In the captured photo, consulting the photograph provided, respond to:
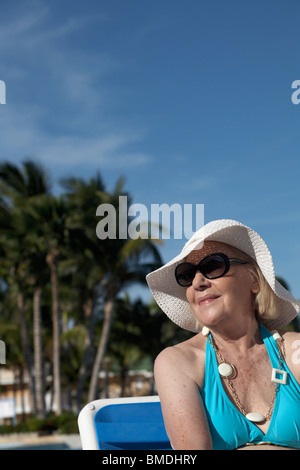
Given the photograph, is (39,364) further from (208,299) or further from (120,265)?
(208,299)

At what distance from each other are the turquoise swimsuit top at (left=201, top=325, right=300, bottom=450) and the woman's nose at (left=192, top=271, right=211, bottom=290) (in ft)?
0.93

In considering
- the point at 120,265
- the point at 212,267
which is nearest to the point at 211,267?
→ the point at 212,267

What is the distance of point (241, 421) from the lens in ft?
5.57

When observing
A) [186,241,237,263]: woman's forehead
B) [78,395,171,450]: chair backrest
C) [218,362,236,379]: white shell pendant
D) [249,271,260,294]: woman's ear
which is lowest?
[78,395,171,450]: chair backrest

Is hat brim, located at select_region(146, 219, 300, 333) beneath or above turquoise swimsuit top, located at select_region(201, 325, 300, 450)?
above

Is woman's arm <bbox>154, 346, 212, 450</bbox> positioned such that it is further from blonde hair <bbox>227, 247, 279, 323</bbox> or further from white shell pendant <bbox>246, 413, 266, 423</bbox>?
blonde hair <bbox>227, 247, 279, 323</bbox>

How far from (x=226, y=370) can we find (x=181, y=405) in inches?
8.9

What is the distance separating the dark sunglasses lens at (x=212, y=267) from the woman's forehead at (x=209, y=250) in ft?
0.12

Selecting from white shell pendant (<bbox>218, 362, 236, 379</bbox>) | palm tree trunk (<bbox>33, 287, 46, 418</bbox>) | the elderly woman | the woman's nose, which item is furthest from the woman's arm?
palm tree trunk (<bbox>33, 287, 46, 418</bbox>)

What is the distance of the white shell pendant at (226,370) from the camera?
1771mm

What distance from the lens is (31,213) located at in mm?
19594

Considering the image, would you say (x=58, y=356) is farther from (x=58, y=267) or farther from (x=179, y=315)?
(x=179, y=315)

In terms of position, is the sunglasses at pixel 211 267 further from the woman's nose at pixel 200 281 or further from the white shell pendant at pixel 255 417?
the white shell pendant at pixel 255 417

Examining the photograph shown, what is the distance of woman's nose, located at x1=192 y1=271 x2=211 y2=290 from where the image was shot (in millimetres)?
1842
